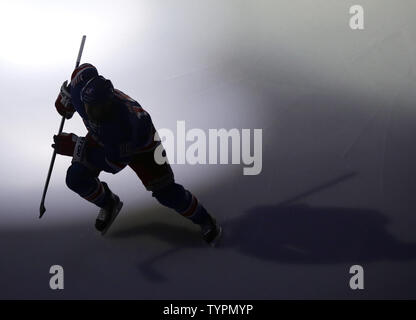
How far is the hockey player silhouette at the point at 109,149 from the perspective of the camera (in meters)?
2.59

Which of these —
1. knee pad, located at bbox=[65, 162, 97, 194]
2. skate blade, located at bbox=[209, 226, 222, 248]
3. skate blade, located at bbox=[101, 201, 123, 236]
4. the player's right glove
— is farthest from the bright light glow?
skate blade, located at bbox=[209, 226, 222, 248]

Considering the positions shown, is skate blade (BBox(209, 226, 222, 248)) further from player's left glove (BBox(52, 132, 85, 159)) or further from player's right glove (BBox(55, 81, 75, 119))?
player's right glove (BBox(55, 81, 75, 119))

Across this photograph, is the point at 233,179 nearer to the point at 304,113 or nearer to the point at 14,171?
the point at 304,113

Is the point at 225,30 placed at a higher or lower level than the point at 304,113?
higher

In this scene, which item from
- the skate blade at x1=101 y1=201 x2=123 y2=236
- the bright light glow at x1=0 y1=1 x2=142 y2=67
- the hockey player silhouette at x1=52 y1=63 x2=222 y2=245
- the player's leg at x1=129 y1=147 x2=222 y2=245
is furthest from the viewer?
the bright light glow at x1=0 y1=1 x2=142 y2=67

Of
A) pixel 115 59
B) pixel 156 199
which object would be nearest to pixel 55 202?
pixel 156 199

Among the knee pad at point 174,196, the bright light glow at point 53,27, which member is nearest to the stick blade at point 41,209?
the knee pad at point 174,196

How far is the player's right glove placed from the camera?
275cm

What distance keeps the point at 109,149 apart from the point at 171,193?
294mm

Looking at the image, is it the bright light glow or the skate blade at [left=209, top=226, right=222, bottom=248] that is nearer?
the skate blade at [left=209, top=226, right=222, bottom=248]

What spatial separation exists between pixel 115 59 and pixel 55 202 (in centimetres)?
64

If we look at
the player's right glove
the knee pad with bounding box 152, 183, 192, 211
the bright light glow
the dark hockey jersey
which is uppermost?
the bright light glow

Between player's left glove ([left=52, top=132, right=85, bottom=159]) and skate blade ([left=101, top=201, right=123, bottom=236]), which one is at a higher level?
player's left glove ([left=52, top=132, right=85, bottom=159])

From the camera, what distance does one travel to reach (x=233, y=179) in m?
2.91
